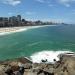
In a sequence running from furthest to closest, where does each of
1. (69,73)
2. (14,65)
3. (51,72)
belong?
(14,65) → (51,72) → (69,73)

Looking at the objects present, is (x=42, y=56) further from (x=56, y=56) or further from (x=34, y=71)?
(x=34, y=71)

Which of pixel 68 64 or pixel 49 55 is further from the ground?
pixel 68 64

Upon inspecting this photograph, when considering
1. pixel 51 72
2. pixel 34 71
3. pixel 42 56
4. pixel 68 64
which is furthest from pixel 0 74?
pixel 42 56

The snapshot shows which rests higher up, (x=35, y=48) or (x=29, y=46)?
(x=35, y=48)

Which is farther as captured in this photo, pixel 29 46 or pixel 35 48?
pixel 29 46

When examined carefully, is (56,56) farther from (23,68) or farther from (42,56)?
(23,68)

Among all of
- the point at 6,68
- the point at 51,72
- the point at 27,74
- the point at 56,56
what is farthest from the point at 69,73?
the point at 56,56

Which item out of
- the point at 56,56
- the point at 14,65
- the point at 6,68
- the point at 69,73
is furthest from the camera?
the point at 56,56

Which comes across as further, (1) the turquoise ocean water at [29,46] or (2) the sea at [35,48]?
(1) the turquoise ocean water at [29,46]

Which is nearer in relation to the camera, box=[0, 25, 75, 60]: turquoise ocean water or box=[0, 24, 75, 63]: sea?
box=[0, 24, 75, 63]: sea

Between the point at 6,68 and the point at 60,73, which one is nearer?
the point at 60,73
